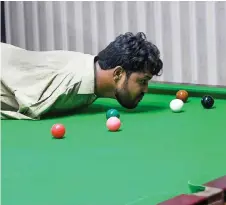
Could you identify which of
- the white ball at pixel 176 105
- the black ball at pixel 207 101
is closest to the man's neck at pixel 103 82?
the white ball at pixel 176 105

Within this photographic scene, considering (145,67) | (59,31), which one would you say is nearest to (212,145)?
(145,67)

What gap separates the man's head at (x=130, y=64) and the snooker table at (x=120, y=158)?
0.15m

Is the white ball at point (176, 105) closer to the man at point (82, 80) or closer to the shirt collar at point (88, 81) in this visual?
the man at point (82, 80)

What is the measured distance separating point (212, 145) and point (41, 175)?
82 cm

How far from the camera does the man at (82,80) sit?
12.8ft

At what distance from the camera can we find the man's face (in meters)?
3.93

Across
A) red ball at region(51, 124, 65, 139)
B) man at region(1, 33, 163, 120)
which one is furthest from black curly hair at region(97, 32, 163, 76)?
red ball at region(51, 124, 65, 139)

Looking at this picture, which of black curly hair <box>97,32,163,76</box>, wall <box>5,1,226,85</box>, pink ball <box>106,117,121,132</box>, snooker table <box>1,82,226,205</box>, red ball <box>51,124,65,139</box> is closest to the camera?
snooker table <box>1,82,226,205</box>

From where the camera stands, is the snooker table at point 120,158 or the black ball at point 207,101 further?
the black ball at point 207,101

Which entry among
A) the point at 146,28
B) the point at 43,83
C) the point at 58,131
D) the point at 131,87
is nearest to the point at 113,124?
the point at 58,131

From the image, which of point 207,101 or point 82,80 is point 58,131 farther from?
point 207,101

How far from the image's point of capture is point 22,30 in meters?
6.20

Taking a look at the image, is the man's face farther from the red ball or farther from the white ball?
the red ball

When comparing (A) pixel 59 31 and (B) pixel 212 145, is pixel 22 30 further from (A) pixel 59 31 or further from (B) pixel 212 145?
(B) pixel 212 145
